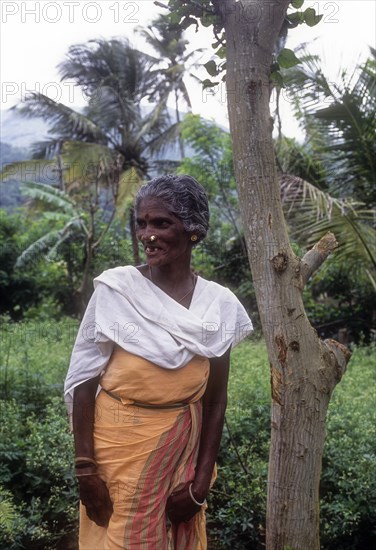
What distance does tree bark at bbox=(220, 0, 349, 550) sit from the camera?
83.4 inches

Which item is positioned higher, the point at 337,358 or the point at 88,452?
the point at 337,358

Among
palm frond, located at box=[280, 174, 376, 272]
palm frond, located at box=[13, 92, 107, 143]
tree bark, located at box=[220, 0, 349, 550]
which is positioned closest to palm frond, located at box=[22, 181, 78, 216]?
palm frond, located at box=[13, 92, 107, 143]

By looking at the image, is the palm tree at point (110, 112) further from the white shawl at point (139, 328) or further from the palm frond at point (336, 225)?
the white shawl at point (139, 328)

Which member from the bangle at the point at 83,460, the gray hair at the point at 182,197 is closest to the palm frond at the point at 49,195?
the gray hair at the point at 182,197

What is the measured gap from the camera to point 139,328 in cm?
187

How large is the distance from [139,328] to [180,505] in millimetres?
609

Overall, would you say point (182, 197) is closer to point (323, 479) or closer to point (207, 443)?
point (207, 443)

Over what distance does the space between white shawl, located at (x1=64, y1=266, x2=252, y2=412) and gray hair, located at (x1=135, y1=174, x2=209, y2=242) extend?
0.24 m

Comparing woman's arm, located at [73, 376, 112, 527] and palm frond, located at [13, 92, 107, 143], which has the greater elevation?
palm frond, located at [13, 92, 107, 143]

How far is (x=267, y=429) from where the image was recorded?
379cm

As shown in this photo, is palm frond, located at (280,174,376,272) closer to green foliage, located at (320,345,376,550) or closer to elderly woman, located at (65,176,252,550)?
green foliage, located at (320,345,376,550)

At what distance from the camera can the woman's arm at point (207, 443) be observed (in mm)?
1943

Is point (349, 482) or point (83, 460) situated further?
point (349, 482)

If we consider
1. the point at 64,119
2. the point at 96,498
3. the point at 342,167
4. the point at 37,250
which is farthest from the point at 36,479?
the point at 64,119
